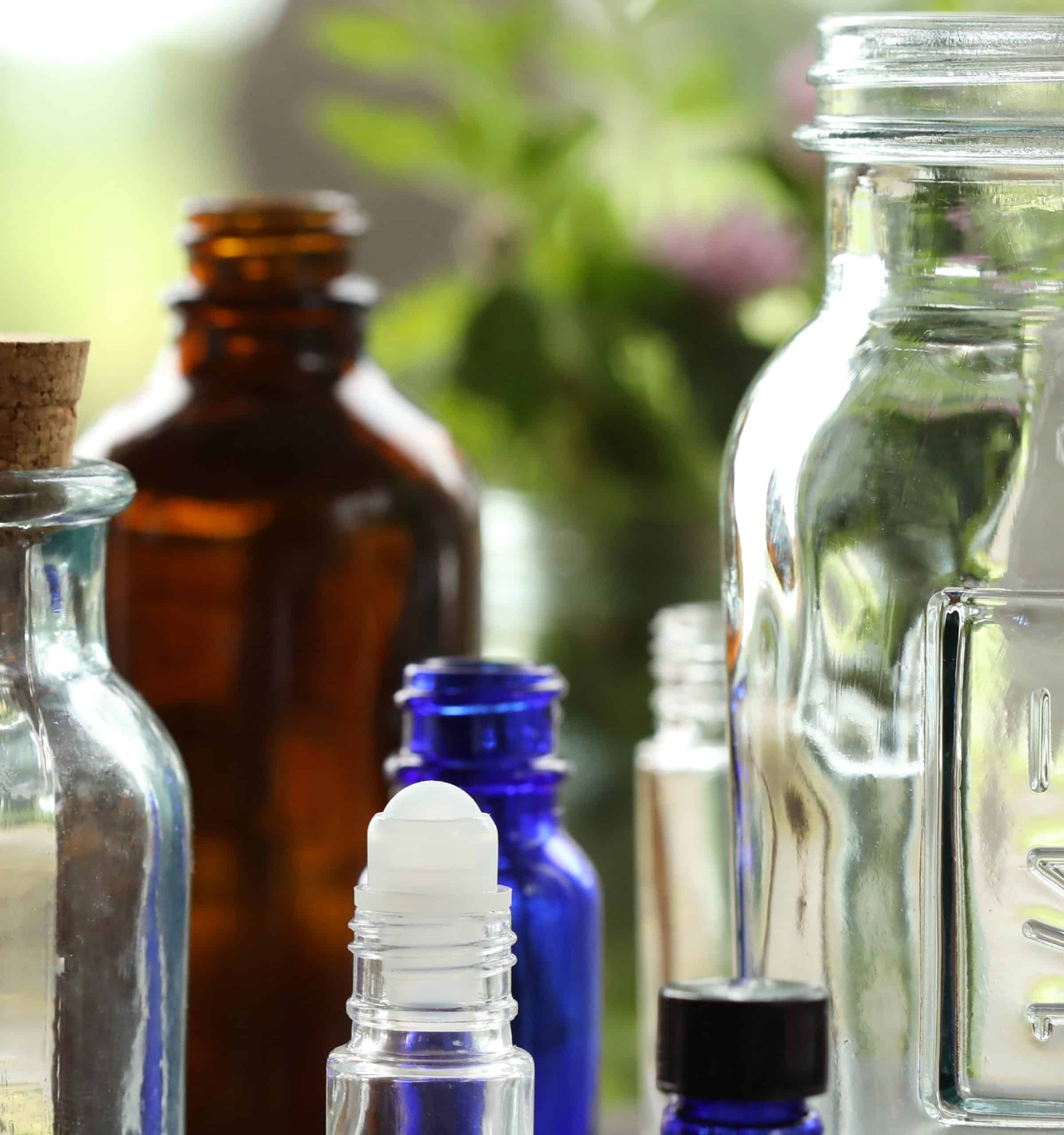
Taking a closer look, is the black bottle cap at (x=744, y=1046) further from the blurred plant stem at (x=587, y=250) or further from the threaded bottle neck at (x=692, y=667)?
the blurred plant stem at (x=587, y=250)

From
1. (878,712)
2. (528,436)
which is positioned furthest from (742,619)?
(528,436)

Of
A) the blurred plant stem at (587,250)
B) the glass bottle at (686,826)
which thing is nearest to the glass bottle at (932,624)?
the glass bottle at (686,826)

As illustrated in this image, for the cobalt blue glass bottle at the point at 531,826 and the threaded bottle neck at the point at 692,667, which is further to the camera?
the threaded bottle neck at the point at 692,667

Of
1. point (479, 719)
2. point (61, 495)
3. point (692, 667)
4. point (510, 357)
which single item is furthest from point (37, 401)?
point (510, 357)

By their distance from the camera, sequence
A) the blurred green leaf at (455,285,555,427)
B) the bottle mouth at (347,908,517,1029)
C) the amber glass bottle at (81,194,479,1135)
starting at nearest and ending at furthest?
the bottle mouth at (347,908,517,1029) < the amber glass bottle at (81,194,479,1135) < the blurred green leaf at (455,285,555,427)

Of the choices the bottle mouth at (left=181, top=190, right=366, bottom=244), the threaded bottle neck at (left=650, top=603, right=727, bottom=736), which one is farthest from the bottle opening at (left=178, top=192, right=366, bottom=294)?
the threaded bottle neck at (left=650, top=603, right=727, bottom=736)

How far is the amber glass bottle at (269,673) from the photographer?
1.63 feet

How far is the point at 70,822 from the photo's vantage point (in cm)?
37

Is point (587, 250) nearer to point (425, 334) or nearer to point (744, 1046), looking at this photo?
point (425, 334)

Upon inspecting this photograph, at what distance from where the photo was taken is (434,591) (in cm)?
52

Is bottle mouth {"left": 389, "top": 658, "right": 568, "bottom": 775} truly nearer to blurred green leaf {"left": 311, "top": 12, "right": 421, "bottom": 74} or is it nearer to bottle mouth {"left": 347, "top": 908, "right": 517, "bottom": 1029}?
bottle mouth {"left": 347, "top": 908, "right": 517, "bottom": 1029}

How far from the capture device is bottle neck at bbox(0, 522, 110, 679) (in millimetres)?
374

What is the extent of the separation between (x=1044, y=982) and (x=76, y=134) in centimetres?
106

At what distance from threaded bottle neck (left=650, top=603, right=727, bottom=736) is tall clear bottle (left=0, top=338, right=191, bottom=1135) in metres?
0.18
